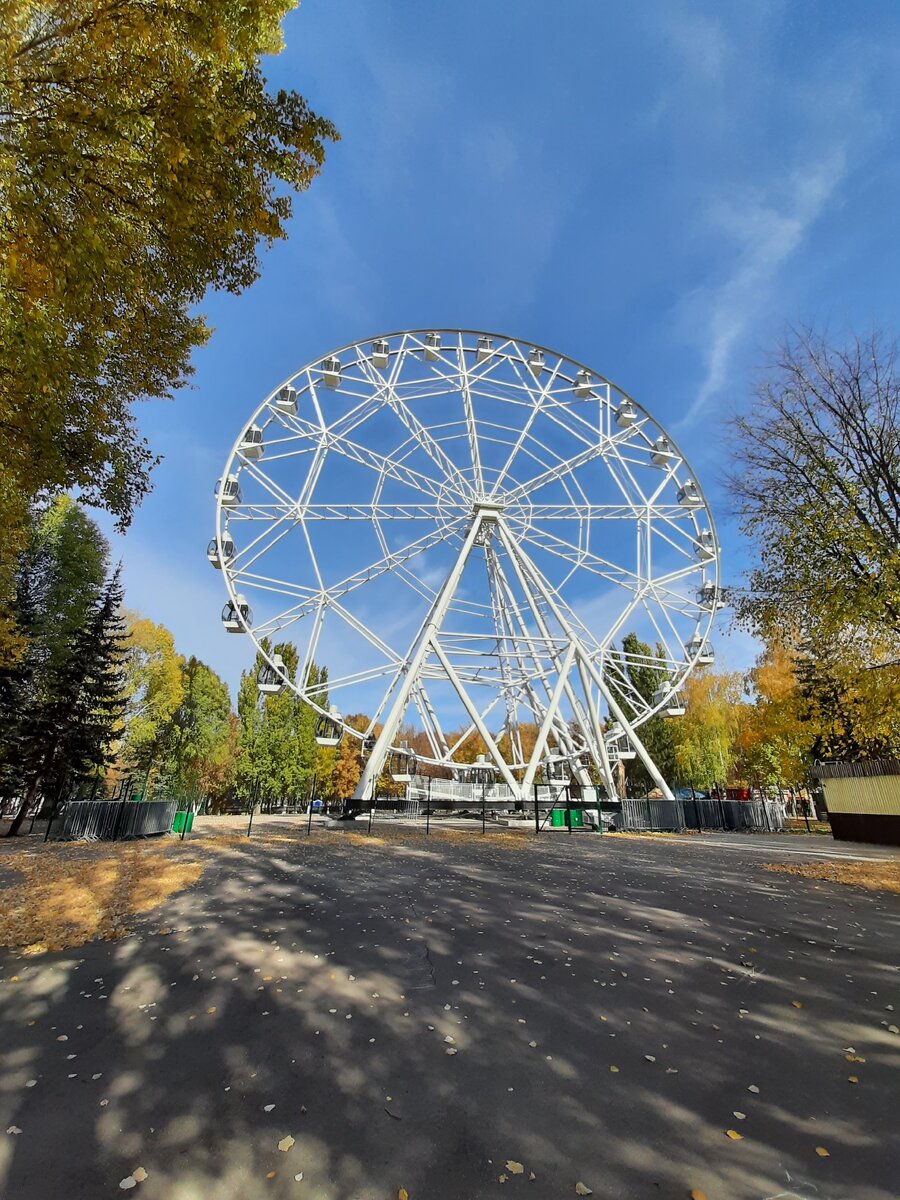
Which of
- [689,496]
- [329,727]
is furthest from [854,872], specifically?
[689,496]

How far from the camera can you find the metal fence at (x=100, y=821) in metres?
18.5

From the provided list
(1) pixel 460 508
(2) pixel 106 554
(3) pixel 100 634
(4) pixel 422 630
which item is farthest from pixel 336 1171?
(2) pixel 106 554

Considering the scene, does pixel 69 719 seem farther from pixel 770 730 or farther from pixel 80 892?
pixel 770 730

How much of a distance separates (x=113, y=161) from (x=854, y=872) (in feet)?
55.5

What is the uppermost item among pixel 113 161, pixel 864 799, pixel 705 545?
pixel 705 545

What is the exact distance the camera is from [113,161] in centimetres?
550

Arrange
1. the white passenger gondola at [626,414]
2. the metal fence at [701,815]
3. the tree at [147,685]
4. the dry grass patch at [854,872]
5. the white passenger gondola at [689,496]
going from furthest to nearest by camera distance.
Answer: the tree at [147,685]
the white passenger gondola at [689,496]
the white passenger gondola at [626,414]
the metal fence at [701,815]
the dry grass patch at [854,872]

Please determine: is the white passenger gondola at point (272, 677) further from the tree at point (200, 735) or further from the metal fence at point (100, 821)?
the tree at point (200, 735)

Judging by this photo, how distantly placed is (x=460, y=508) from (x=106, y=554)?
64.5ft

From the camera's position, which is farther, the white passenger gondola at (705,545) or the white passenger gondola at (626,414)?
the white passenger gondola at (705,545)

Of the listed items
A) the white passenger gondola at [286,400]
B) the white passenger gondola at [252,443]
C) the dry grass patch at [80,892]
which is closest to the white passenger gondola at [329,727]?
the dry grass patch at [80,892]

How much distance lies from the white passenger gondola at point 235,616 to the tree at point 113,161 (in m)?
15.0

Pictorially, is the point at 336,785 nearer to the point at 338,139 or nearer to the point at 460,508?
the point at 460,508

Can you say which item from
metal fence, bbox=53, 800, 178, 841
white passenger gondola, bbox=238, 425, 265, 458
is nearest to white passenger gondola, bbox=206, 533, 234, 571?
white passenger gondola, bbox=238, 425, 265, 458
